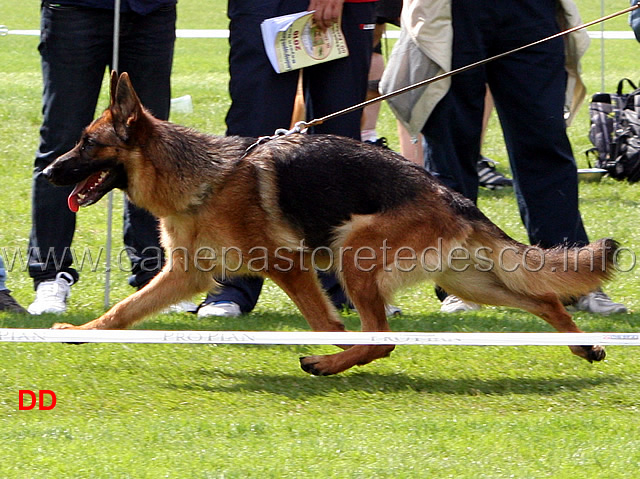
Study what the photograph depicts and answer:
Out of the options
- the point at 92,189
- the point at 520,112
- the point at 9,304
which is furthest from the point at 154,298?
the point at 520,112

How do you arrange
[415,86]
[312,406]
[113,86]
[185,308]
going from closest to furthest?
[312,406] < [113,86] < [415,86] < [185,308]

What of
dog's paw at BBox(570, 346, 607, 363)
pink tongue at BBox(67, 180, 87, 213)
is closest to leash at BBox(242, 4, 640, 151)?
pink tongue at BBox(67, 180, 87, 213)

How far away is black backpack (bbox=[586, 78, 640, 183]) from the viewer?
818 centimetres

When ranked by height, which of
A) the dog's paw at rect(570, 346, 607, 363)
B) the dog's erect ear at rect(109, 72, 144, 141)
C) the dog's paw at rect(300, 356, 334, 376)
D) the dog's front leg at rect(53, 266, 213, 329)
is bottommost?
the dog's paw at rect(300, 356, 334, 376)

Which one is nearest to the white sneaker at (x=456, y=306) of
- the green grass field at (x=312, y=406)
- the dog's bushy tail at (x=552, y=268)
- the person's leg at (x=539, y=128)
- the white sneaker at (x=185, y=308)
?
the green grass field at (x=312, y=406)

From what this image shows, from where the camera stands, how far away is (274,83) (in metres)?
5.15

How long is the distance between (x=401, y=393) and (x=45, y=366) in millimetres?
1505

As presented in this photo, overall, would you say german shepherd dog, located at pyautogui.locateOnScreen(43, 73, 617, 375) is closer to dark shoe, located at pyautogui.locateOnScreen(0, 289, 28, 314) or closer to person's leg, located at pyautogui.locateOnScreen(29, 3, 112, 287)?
person's leg, located at pyautogui.locateOnScreen(29, 3, 112, 287)

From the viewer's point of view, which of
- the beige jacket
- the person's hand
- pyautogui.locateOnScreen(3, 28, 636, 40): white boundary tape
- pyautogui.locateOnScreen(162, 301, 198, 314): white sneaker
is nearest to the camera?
the person's hand

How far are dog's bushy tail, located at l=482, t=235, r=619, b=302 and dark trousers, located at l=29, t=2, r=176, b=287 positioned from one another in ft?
6.54

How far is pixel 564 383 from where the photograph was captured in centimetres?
426

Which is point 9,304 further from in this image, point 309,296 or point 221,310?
point 309,296

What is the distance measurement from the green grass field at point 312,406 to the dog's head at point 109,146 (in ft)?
2.58

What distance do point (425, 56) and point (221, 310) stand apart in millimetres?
1716
